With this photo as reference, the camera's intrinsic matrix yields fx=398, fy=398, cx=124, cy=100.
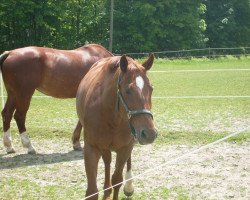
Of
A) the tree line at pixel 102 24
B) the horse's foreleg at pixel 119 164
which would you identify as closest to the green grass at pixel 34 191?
the horse's foreleg at pixel 119 164

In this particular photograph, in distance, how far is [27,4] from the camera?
30875 mm

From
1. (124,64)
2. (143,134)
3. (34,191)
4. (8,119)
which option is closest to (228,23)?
(8,119)

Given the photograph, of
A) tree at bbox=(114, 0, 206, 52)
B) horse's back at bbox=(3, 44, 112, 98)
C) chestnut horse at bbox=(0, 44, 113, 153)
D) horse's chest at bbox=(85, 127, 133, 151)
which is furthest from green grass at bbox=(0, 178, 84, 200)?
tree at bbox=(114, 0, 206, 52)

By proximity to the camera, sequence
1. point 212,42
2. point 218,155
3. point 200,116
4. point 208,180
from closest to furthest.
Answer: point 208,180 < point 218,155 < point 200,116 < point 212,42

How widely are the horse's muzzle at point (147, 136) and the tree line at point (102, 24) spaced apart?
2918 centimetres

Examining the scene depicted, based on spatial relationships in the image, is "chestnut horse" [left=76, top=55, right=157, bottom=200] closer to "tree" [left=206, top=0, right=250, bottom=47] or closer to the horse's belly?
the horse's belly

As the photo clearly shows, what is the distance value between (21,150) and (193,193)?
3.36m

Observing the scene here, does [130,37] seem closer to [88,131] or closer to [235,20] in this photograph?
[235,20]

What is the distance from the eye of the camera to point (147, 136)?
3109 millimetres

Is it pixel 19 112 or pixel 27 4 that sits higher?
pixel 27 4

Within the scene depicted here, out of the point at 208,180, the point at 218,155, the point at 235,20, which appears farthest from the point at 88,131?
the point at 235,20

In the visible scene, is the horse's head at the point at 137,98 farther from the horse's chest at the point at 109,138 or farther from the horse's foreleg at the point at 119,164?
the horse's foreleg at the point at 119,164

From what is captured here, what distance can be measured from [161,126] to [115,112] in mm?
4539

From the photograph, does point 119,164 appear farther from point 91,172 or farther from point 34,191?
point 34,191
